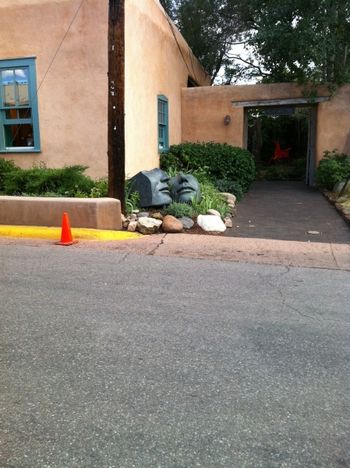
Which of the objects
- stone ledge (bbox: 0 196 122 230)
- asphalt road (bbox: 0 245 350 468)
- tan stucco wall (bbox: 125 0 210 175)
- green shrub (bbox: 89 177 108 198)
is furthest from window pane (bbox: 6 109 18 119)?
asphalt road (bbox: 0 245 350 468)

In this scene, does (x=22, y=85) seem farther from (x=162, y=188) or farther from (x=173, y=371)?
(x=173, y=371)

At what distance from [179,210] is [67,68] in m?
4.32

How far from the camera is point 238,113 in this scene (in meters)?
15.0

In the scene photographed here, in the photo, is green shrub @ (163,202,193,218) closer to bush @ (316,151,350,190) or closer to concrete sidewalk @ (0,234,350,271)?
concrete sidewalk @ (0,234,350,271)

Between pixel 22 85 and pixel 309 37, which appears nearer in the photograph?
pixel 22 85

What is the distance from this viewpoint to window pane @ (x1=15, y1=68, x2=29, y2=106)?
10.3 m

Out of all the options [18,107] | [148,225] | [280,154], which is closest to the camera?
[148,225]

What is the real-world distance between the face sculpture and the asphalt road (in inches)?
162

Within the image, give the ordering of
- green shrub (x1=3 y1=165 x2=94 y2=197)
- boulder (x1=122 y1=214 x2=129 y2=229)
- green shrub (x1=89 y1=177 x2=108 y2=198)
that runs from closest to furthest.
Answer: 1. boulder (x1=122 y1=214 x2=129 y2=229)
2. green shrub (x1=89 y1=177 x2=108 y2=198)
3. green shrub (x1=3 y1=165 x2=94 y2=197)

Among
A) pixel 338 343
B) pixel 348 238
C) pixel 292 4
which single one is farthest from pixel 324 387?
pixel 292 4

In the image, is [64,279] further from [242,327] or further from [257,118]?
[257,118]

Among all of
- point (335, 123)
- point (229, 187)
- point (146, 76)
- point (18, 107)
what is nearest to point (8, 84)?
point (18, 107)

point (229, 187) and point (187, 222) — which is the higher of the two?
point (229, 187)

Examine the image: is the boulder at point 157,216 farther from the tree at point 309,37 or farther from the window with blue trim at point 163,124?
the tree at point 309,37
